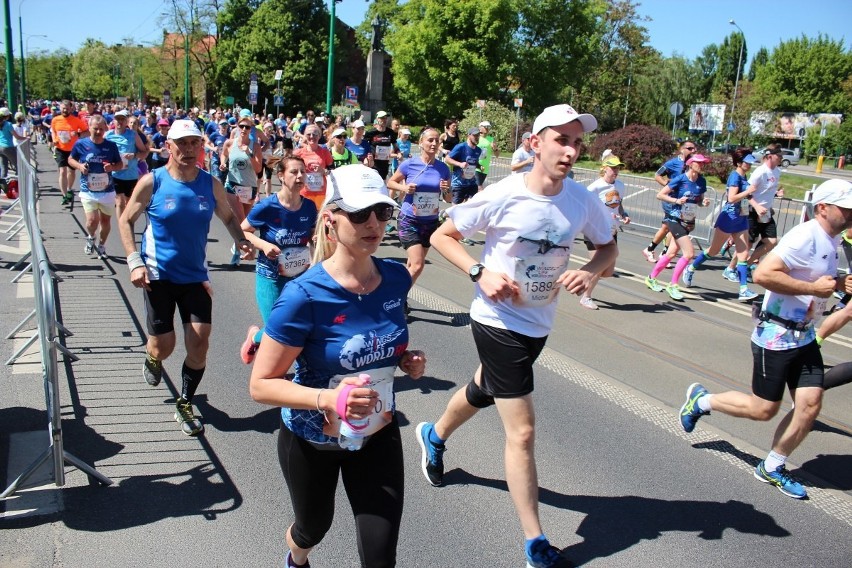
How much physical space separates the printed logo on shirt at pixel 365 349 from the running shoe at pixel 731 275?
33.1 feet

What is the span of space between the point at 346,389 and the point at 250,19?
62.8 m

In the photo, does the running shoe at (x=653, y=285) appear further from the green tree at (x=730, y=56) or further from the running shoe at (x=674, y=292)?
the green tree at (x=730, y=56)

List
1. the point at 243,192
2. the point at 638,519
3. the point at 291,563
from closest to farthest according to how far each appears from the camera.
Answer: the point at 291,563
the point at 638,519
the point at 243,192

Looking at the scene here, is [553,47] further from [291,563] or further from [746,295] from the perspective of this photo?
[291,563]

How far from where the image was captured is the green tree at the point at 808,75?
69.4 metres

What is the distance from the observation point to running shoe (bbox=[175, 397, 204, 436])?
189 inches

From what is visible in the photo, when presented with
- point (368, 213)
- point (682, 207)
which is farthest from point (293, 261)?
point (682, 207)

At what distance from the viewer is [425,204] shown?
24.9 ft

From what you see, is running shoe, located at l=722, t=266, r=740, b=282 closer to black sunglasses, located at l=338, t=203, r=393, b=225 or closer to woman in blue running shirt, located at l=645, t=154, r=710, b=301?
woman in blue running shirt, located at l=645, t=154, r=710, b=301

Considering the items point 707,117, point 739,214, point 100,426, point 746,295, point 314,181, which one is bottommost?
point 100,426

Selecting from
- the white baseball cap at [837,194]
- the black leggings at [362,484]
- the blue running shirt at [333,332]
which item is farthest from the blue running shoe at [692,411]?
the blue running shirt at [333,332]

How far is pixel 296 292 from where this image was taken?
98.3 inches

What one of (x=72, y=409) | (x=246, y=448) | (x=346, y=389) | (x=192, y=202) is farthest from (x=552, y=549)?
(x=72, y=409)

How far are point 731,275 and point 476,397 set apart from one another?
879 cm
